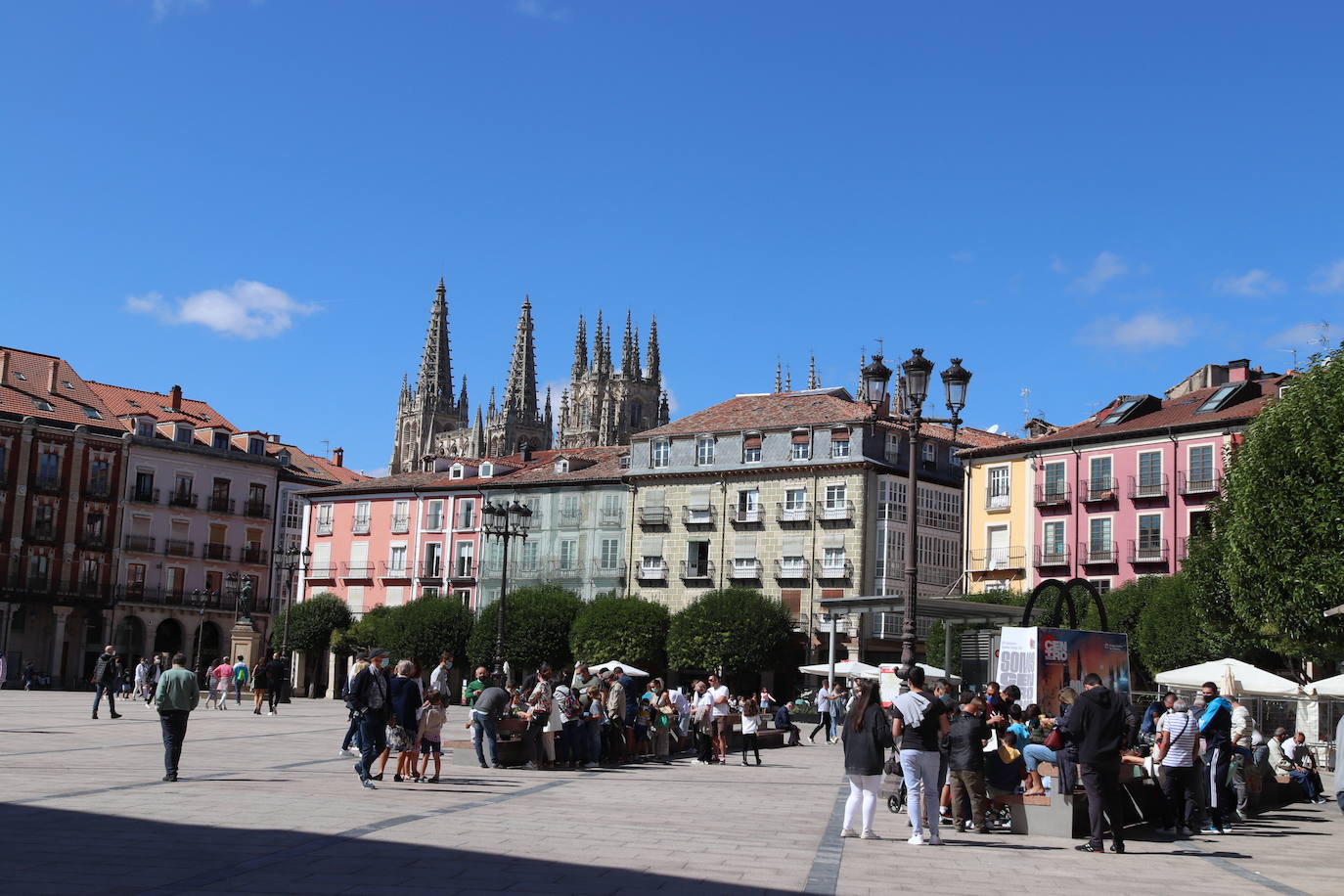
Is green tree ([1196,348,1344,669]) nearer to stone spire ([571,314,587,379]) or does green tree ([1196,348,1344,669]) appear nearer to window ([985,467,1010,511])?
window ([985,467,1010,511])

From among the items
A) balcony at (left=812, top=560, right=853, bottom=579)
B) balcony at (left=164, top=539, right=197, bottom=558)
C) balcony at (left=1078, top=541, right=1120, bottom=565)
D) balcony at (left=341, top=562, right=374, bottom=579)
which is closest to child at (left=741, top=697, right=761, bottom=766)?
balcony at (left=1078, top=541, right=1120, bottom=565)

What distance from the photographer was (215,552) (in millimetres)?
81250

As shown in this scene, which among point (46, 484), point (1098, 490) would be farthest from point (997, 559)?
point (46, 484)

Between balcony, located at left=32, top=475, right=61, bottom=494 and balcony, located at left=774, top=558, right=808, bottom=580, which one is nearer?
balcony, located at left=774, top=558, right=808, bottom=580

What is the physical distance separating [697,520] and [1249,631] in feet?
104

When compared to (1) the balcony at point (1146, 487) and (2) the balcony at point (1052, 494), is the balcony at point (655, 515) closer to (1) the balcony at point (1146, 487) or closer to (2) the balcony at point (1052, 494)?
(2) the balcony at point (1052, 494)

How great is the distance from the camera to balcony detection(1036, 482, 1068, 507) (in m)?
57.7

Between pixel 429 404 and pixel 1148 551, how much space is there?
131 meters

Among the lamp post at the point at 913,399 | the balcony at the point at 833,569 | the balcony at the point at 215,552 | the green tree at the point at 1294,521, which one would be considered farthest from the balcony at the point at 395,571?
the lamp post at the point at 913,399

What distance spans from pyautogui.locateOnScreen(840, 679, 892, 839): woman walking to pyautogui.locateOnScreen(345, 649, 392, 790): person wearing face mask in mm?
5708

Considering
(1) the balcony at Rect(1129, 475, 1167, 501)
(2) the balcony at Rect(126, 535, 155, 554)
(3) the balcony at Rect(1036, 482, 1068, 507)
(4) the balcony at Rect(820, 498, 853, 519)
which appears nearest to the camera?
(1) the balcony at Rect(1129, 475, 1167, 501)

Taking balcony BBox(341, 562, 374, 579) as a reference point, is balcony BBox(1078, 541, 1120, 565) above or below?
above

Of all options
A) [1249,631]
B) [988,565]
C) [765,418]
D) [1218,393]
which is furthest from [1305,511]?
[765,418]

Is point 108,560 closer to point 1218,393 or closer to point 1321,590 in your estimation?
point 1218,393
